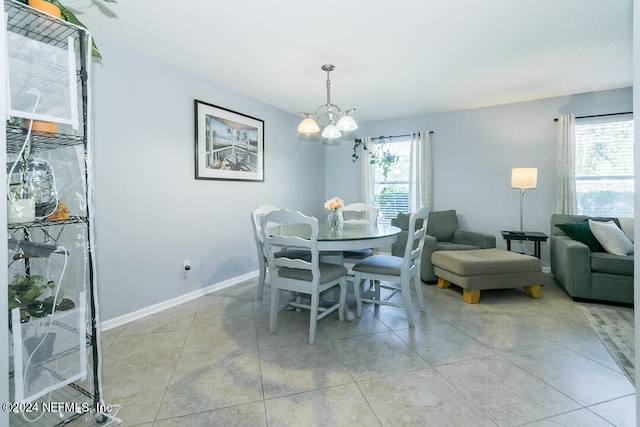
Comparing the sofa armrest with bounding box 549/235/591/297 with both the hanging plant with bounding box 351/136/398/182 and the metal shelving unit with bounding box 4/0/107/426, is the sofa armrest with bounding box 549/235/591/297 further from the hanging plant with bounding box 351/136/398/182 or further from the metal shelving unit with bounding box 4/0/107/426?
the metal shelving unit with bounding box 4/0/107/426

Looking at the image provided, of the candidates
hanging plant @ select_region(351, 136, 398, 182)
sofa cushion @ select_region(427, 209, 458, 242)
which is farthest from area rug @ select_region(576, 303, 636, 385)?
hanging plant @ select_region(351, 136, 398, 182)

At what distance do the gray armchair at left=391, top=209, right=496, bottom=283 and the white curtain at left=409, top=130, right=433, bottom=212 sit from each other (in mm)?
A: 400

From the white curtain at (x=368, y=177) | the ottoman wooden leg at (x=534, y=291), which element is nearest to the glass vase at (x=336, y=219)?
the ottoman wooden leg at (x=534, y=291)

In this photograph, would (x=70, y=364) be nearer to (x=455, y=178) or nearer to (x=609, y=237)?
(x=609, y=237)

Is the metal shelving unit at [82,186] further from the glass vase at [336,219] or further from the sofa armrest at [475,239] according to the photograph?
the sofa armrest at [475,239]

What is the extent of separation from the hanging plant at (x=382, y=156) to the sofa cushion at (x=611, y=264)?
2821mm

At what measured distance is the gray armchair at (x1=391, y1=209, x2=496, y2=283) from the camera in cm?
352

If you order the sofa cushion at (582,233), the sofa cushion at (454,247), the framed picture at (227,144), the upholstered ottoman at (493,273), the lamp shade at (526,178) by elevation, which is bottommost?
the upholstered ottoman at (493,273)

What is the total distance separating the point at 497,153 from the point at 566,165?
792 millimetres

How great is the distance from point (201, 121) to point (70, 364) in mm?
2467

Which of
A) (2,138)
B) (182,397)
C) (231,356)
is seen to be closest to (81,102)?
(2,138)

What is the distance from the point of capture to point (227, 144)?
349 centimetres

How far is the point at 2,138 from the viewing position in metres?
0.91

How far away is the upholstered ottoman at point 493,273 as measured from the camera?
294 centimetres
